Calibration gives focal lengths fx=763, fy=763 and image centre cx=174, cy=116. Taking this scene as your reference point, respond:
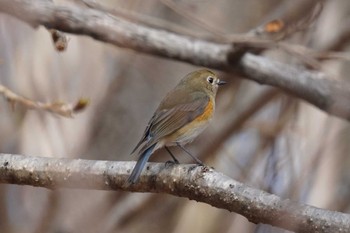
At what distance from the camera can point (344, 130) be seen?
405cm

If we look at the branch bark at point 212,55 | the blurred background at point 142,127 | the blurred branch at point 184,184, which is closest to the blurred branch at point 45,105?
the blurred branch at point 184,184

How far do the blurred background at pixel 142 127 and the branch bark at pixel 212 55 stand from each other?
0.43ft

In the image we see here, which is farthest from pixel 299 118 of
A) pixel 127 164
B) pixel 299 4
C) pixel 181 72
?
pixel 127 164

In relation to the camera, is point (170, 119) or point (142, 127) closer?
point (170, 119)

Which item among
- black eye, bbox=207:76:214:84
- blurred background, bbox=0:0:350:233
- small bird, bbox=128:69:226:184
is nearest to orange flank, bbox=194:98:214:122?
small bird, bbox=128:69:226:184

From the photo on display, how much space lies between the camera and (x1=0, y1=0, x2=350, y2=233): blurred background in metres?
3.79

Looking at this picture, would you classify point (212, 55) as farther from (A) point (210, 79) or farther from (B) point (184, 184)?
(B) point (184, 184)

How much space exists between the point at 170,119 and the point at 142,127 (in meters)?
1.63

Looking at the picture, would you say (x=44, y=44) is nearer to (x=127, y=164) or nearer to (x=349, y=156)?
(x=349, y=156)

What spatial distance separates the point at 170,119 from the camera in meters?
3.08

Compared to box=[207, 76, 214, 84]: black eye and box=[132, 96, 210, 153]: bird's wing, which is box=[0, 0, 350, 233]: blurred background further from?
box=[132, 96, 210, 153]: bird's wing

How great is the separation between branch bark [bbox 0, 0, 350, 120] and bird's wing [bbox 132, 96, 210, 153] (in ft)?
1.63

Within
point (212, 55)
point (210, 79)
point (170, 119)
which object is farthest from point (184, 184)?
point (212, 55)

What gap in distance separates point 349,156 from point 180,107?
146 centimetres
